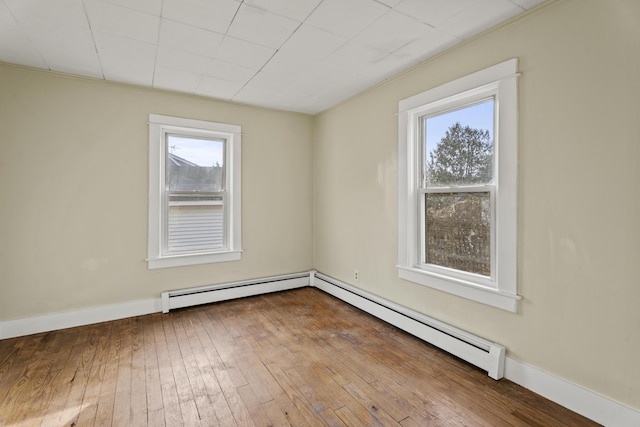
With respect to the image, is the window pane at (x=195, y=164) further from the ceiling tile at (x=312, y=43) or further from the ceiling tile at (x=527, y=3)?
the ceiling tile at (x=527, y=3)

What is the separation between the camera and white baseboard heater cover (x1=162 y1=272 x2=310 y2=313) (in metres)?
3.61

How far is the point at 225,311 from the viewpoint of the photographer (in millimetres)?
3592

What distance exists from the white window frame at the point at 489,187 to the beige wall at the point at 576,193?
64 millimetres

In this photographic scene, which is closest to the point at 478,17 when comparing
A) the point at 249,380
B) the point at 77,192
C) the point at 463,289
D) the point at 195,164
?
the point at 463,289

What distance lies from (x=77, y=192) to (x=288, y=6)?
2.79m

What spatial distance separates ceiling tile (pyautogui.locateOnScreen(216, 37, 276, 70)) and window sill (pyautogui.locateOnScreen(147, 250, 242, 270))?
2.26 meters

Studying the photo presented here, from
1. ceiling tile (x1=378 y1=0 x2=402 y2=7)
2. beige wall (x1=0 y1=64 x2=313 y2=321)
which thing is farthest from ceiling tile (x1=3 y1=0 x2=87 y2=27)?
ceiling tile (x1=378 y1=0 x2=402 y2=7)

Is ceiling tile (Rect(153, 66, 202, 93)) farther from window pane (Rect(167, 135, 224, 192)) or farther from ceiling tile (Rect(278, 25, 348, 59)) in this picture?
ceiling tile (Rect(278, 25, 348, 59))

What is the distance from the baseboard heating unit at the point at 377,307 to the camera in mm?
2314

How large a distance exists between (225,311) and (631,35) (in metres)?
3.98

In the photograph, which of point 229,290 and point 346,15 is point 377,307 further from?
point 346,15

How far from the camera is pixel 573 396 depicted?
189cm

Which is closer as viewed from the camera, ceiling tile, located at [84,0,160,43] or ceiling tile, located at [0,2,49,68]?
ceiling tile, located at [84,0,160,43]

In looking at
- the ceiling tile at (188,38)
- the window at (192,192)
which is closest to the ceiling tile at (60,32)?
the ceiling tile at (188,38)
